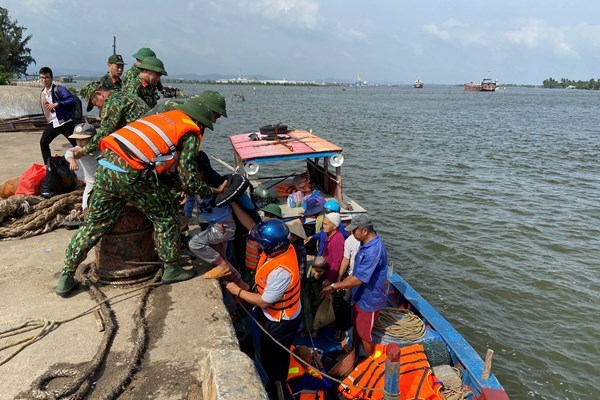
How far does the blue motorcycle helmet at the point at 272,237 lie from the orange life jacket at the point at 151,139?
39.0 inches

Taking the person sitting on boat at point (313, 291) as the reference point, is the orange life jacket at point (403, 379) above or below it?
below

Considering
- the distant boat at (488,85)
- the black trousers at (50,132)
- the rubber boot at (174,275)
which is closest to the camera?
the rubber boot at (174,275)

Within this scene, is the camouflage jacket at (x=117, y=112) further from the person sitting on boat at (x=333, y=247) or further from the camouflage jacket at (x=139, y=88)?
the person sitting on boat at (x=333, y=247)

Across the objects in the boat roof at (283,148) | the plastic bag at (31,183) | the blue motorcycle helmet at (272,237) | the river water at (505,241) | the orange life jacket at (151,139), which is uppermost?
the orange life jacket at (151,139)

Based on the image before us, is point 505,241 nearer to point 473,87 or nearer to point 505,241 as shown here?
point 505,241

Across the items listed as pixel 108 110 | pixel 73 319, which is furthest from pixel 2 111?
pixel 73 319

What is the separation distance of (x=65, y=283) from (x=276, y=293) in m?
2.05

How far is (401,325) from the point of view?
4961mm

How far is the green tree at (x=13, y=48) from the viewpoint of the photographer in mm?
37188

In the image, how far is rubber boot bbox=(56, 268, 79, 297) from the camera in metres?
3.90

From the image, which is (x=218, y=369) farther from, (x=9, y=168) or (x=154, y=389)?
(x=9, y=168)

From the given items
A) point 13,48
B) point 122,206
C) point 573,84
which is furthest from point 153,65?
point 573,84

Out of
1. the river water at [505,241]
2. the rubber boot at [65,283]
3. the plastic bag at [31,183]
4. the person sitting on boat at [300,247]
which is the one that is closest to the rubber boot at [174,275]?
the rubber boot at [65,283]

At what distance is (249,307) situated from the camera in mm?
4816
